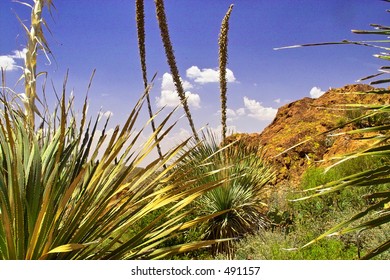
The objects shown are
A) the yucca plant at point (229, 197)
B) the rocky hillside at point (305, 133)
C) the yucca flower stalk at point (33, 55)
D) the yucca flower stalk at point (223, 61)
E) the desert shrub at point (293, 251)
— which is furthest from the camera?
the rocky hillside at point (305, 133)

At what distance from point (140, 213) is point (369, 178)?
943 mm

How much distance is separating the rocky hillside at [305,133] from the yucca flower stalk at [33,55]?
17.7 feet

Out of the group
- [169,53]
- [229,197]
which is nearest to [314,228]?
[229,197]

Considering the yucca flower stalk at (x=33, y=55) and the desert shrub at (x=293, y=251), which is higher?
the yucca flower stalk at (x=33, y=55)

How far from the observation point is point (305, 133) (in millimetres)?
9602

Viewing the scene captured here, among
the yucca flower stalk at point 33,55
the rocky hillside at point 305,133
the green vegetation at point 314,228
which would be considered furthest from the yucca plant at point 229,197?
the yucca flower stalk at point 33,55

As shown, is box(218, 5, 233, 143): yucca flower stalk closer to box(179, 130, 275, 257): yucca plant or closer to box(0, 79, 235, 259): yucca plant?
box(179, 130, 275, 257): yucca plant

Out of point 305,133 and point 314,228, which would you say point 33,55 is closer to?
point 314,228

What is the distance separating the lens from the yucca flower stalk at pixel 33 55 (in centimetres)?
254

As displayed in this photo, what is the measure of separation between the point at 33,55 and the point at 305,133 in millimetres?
7595

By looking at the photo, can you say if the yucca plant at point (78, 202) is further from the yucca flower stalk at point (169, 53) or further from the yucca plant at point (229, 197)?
the yucca plant at point (229, 197)
